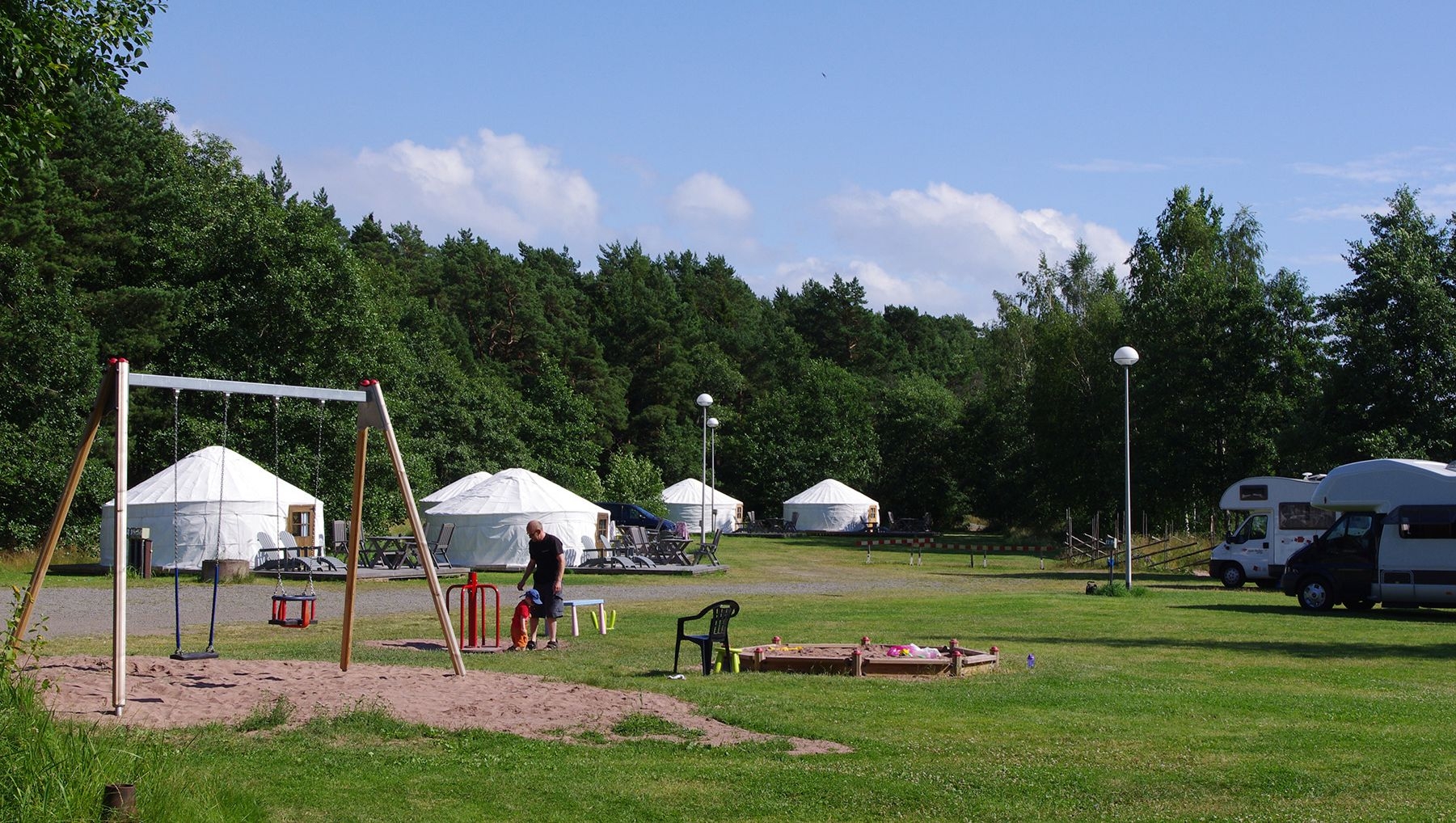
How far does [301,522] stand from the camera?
105ft

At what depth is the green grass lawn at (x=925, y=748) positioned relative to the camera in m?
6.90

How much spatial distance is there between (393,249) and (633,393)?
61.7 feet

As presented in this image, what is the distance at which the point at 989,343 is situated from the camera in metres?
63.8

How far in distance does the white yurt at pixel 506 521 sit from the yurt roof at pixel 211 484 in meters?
3.66

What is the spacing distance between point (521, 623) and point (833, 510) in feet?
156

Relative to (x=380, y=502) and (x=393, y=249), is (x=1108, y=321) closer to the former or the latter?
(x=380, y=502)

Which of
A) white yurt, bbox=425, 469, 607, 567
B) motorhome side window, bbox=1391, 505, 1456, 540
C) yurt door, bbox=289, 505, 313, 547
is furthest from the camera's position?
white yurt, bbox=425, 469, 607, 567

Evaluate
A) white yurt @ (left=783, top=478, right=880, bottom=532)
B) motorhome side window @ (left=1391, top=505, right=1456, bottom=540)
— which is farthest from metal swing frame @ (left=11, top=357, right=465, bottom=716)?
white yurt @ (left=783, top=478, right=880, bottom=532)

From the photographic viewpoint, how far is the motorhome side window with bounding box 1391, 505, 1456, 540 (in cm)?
2047

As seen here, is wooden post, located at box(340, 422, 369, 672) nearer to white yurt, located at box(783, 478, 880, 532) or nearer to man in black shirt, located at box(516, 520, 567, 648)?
man in black shirt, located at box(516, 520, 567, 648)

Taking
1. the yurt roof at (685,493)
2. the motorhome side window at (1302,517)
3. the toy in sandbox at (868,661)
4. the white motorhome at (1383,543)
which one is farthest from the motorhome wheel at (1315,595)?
the yurt roof at (685,493)

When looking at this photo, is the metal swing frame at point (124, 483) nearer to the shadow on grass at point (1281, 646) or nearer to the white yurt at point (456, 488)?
the shadow on grass at point (1281, 646)

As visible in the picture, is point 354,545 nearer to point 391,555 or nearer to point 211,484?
point 391,555

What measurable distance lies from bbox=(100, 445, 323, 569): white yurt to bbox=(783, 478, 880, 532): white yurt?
3351cm
